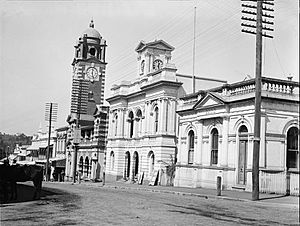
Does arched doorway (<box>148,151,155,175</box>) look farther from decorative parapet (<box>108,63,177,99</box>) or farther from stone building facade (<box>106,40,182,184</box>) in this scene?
decorative parapet (<box>108,63,177,99</box>)

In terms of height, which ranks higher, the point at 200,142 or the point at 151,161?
the point at 200,142

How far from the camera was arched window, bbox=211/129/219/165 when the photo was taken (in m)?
23.9

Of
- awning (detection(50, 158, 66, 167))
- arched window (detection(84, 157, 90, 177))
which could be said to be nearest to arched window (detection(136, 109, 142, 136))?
arched window (detection(84, 157, 90, 177))

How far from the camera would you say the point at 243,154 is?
21.5 m

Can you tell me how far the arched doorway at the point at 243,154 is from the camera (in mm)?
21328

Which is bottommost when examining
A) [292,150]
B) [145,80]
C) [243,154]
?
[243,154]

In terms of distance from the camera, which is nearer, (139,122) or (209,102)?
(209,102)

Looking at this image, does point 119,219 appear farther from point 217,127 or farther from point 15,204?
point 217,127

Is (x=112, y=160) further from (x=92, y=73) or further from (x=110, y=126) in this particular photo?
(x=92, y=73)

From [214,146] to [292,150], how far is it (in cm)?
464

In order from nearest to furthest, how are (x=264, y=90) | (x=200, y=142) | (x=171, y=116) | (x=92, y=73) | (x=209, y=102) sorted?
(x=264, y=90) < (x=209, y=102) < (x=200, y=142) < (x=92, y=73) < (x=171, y=116)

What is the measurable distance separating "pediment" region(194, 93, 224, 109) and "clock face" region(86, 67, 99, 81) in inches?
227

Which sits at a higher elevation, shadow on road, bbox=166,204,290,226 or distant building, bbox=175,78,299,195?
distant building, bbox=175,78,299,195

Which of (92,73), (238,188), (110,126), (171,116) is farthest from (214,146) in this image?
(110,126)
